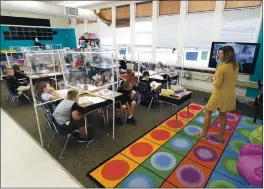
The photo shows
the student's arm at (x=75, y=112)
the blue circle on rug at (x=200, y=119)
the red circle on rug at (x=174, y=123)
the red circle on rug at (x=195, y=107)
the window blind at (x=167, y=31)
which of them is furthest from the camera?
the window blind at (x=167, y=31)

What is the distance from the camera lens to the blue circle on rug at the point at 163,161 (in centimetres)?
228

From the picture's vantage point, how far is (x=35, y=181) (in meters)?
2.09

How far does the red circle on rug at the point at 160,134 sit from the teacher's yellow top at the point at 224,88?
0.89m

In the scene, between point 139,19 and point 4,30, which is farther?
A: point 4,30

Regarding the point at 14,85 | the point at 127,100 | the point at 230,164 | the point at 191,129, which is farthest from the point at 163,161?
the point at 14,85

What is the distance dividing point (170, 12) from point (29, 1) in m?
4.63

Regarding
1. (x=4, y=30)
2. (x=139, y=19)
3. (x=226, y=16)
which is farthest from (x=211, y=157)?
(x=4, y=30)

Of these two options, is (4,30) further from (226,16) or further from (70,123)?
(226,16)

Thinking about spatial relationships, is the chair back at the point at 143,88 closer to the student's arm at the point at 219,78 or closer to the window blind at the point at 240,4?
the student's arm at the point at 219,78

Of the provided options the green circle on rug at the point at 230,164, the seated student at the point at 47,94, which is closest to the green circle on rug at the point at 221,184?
the green circle on rug at the point at 230,164

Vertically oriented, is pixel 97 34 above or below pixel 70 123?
above

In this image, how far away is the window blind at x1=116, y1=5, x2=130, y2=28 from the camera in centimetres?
715

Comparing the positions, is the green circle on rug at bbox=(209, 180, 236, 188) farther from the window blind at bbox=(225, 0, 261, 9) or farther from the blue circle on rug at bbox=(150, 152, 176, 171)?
the window blind at bbox=(225, 0, 261, 9)

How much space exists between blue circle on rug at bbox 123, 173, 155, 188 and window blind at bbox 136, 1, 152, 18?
597 cm
